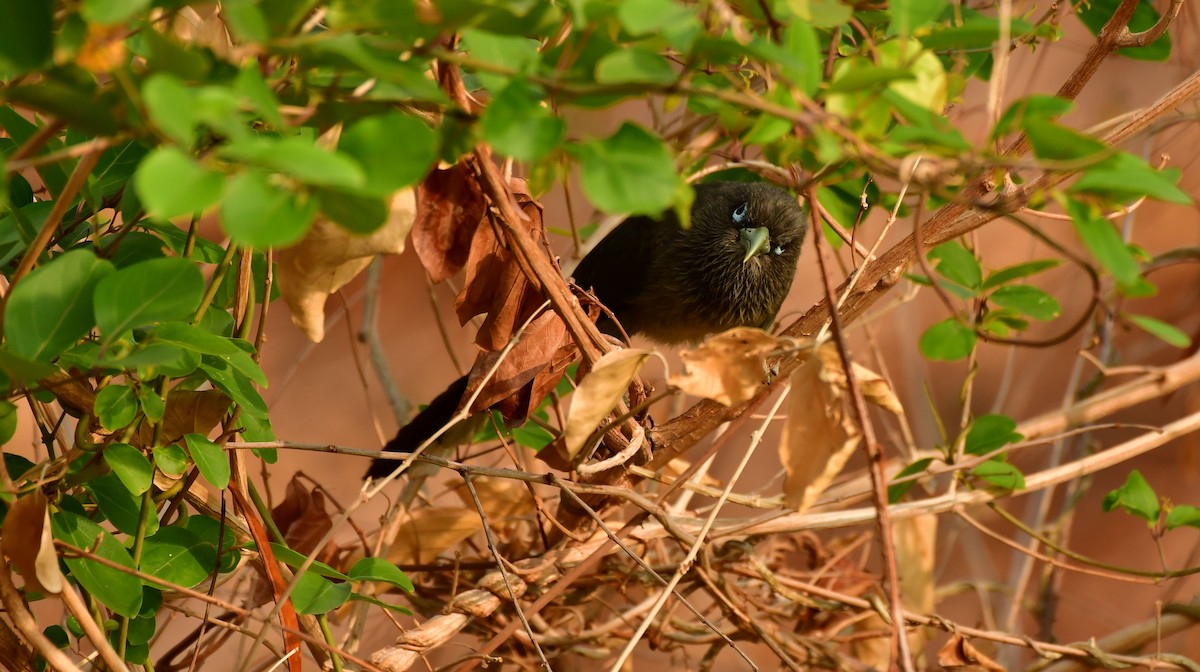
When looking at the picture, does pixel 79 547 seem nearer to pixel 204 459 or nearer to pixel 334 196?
pixel 204 459

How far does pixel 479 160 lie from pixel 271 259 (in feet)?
1.74

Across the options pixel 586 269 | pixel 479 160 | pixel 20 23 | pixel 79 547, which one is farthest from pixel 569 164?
pixel 586 269

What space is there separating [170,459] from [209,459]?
0.07m

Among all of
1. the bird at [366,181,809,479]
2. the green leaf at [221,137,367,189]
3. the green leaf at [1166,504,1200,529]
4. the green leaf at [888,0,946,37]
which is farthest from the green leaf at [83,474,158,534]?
the green leaf at [1166,504,1200,529]

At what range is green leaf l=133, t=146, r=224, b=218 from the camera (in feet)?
2.40

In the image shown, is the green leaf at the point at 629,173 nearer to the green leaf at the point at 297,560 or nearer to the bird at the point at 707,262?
the green leaf at the point at 297,560

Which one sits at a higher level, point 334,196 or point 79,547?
point 334,196

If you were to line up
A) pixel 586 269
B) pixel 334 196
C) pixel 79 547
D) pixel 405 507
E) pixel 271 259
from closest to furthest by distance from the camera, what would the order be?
pixel 334 196
pixel 79 547
pixel 271 259
pixel 405 507
pixel 586 269

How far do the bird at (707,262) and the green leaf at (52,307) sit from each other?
2.05 metres

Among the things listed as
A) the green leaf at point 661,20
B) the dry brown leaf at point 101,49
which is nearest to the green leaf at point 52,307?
the dry brown leaf at point 101,49

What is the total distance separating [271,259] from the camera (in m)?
1.65

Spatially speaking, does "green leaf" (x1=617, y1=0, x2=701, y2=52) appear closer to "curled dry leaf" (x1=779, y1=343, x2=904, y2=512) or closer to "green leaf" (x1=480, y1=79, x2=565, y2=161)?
"green leaf" (x1=480, y1=79, x2=565, y2=161)

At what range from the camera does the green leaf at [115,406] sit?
4.42 feet

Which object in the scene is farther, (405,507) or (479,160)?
(405,507)
